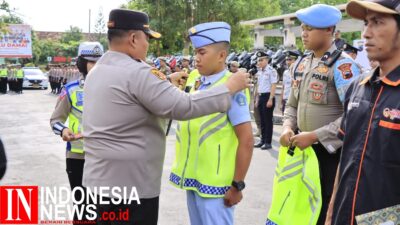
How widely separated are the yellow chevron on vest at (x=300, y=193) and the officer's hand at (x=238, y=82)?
2.52 ft

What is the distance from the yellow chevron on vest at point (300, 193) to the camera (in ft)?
9.87

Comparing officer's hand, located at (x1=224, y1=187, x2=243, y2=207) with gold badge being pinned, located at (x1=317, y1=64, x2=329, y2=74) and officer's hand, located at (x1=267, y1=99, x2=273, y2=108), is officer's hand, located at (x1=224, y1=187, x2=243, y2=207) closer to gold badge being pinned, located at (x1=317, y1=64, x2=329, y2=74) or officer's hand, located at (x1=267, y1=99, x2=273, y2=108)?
gold badge being pinned, located at (x1=317, y1=64, x2=329, y2=74)

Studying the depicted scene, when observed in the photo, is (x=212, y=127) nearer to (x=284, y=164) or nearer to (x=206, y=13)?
(x=284, y=164)

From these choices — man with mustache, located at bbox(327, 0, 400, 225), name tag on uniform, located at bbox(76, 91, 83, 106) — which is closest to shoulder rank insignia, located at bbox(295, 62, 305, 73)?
man with mustache, located at bbox(327, 0, 400, 225)

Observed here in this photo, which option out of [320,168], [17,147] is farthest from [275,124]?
[320,168]

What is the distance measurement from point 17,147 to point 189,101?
8.12 meters

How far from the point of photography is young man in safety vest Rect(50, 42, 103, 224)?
3918 mm

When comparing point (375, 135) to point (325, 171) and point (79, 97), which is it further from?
point (79, 97)

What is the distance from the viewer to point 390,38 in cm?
210

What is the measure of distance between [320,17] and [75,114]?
7.12 ft

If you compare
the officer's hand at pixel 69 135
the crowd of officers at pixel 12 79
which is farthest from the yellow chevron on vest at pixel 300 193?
the crowd of officers at pixel 12 79

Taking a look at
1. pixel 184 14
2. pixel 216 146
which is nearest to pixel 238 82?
pixel 216 146

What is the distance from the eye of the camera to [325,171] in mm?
3158

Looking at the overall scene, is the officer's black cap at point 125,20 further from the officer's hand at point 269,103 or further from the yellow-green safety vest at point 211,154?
the officer's hand at point 269,103
